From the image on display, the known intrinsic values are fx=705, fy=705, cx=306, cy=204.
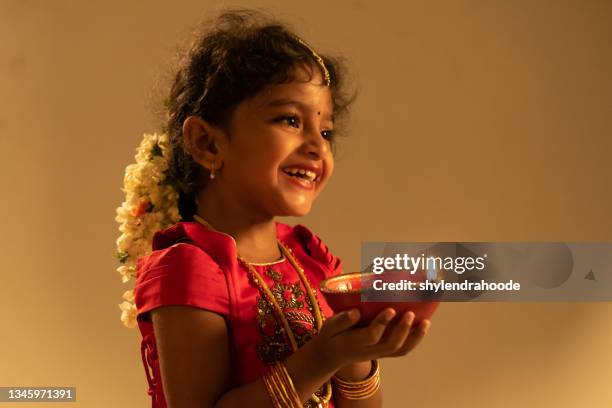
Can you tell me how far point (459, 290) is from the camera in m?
1.90

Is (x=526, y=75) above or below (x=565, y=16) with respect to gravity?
below

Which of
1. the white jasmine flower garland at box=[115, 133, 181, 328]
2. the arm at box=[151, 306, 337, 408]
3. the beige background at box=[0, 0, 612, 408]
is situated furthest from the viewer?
the beige background at box=[0, 0, 612, 408]

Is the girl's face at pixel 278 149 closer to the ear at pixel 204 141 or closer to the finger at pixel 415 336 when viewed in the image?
the ear at pixel 204 141

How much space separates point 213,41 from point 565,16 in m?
1.41

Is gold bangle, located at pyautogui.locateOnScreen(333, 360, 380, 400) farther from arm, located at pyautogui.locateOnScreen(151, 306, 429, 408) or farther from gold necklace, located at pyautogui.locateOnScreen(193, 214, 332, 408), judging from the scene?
arm, located at pyautogui.locateOnScreen(151, 306, 429, 408)

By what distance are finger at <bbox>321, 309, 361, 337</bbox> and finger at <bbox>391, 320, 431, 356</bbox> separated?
0.21 feet

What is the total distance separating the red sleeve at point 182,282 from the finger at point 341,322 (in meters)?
0.16

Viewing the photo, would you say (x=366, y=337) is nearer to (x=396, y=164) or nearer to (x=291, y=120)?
(x=291, y=120)

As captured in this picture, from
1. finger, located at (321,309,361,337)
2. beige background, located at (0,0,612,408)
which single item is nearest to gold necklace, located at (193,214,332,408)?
finger, located at (321,309,361,337)

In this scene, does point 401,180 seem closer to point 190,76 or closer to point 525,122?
point 525,122

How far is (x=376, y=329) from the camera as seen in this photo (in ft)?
2.44

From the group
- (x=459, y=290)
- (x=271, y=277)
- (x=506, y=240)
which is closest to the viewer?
(x=271, y=277)

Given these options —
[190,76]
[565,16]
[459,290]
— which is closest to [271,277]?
[190,76]

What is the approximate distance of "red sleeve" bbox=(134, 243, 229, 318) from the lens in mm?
857
